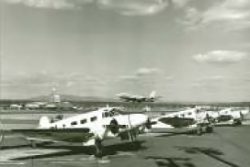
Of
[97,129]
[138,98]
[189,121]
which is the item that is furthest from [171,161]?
[138,98]

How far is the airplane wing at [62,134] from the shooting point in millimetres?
23406

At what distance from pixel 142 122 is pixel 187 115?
1634 centimetres

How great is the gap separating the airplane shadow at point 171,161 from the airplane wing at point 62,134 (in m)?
4.39

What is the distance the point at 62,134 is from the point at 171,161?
23.6ft

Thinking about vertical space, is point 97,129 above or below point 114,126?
below

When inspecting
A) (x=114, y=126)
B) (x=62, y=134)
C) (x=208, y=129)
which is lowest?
(x=208, y=129)

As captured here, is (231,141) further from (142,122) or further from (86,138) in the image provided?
(86,138)

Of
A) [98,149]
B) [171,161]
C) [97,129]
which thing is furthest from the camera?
[97,129]

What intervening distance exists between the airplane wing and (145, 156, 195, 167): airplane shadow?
4391 millimetres

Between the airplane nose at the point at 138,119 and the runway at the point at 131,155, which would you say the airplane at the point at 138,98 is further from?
the airplane nose at the point at 138,119

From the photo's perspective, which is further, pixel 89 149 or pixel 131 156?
pixel 89 149

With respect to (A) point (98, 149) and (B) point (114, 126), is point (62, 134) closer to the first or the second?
(A) point (98, 149)

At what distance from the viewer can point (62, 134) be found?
23.9 meters

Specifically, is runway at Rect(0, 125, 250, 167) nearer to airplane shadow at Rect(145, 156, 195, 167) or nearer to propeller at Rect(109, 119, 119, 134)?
airplane shadow at Rect(145, 156, 195, 167)
